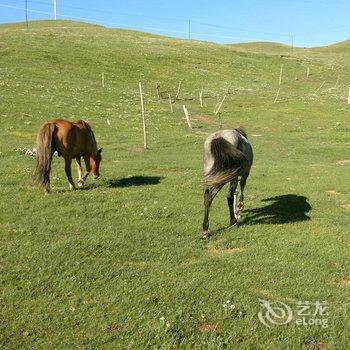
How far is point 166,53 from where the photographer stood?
78562 mm

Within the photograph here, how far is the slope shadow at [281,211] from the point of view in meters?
13.3

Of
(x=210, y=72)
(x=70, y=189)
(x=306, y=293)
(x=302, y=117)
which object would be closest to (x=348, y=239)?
(x=306, y=293)

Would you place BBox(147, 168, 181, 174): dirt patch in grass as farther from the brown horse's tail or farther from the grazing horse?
the grazing horse

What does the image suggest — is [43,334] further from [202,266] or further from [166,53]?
[166,53]

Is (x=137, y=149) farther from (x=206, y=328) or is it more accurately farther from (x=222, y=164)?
(x=206, y=328)

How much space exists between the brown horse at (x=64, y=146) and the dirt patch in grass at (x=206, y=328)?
335 inches

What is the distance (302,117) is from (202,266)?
36092mm

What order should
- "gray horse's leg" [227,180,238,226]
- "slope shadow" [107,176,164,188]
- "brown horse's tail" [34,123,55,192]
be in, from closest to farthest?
"gray horse's leg" [227,180,238,226], "brown horse's tail" [34,123,55,192], "slope shadow" [107,176,164,188]

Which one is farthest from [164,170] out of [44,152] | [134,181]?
[44,152]

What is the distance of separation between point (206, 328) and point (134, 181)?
11.0m

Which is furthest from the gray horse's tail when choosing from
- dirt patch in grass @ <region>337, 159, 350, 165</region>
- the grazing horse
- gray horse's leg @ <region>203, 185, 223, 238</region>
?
dirt patch in grass @ <region>337, 159, 350, 165</region>

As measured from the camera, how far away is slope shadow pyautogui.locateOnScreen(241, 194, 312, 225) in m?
13.3

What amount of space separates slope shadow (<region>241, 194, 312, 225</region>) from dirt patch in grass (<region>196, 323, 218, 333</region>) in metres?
5.86

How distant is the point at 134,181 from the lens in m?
17.9
